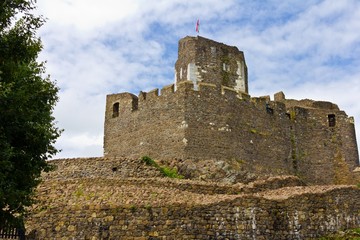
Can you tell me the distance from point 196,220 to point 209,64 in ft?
51.8

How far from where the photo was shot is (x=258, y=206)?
18.0 metres

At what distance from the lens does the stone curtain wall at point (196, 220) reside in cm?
1705

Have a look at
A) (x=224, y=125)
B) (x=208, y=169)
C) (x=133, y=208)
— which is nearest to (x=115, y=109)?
(x=224, y=125)

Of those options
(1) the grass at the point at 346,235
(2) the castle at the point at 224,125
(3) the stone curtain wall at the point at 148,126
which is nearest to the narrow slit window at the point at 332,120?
(2) the castle at the point at 224,125

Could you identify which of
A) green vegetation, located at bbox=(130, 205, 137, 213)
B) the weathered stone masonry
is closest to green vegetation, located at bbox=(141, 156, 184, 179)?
the weathered stone masonry

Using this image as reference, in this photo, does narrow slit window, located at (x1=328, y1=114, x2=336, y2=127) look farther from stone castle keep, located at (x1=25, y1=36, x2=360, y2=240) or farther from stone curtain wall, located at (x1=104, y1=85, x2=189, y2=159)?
stone curtain wall, located at (x1=104, y1=85, x2=189, y2=159)

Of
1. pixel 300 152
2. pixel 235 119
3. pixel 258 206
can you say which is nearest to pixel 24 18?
pixel 258 206

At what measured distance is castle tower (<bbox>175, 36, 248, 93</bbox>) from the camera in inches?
1225

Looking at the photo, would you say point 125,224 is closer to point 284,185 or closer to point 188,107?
point 284,185

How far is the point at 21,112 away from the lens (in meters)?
13.6

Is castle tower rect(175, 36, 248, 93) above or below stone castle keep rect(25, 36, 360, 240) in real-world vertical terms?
above

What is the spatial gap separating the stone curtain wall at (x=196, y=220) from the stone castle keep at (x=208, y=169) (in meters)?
0.03

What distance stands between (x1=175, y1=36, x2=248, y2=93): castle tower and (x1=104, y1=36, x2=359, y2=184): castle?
6 cm

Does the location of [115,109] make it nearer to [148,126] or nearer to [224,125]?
[148,126]
